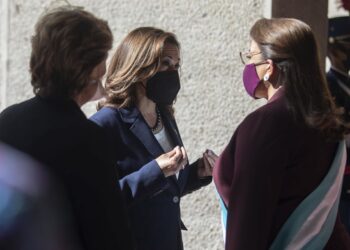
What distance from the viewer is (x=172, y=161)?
3.03 meters

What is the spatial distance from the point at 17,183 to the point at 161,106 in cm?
131

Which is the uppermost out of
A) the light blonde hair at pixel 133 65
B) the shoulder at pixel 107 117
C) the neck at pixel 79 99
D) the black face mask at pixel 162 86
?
the neck at pixel 79 99

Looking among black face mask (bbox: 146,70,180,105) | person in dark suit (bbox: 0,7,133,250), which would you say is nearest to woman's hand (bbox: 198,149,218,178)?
black face mask (bbox: 146,70,180,105)

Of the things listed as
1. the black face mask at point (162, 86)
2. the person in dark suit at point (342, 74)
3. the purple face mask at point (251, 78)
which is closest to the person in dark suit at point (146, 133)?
the black face mask at point (162, 86)

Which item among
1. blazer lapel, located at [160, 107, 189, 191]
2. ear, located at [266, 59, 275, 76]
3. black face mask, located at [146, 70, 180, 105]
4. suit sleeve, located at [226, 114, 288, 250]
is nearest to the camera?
suit sleeve, located at [226, 114, 288, 250]

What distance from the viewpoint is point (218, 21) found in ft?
15.5

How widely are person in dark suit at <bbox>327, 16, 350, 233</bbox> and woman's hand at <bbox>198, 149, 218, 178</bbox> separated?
68cm

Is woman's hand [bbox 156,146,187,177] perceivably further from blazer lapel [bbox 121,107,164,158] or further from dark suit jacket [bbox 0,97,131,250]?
dark suit jacket [bbox 0,97,131,250]

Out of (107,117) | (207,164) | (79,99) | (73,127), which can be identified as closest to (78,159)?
(73,127)

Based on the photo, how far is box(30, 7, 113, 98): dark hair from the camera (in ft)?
7.40

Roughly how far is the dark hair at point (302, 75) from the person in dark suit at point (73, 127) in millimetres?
627

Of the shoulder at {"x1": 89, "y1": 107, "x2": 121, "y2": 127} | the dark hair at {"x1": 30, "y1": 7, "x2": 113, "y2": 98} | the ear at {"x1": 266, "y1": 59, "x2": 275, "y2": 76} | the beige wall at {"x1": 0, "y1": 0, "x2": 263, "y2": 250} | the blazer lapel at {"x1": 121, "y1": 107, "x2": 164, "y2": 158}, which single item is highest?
the dark hair at {"x1": 30, "y1": 7, "x2": 113, "y2": 98}

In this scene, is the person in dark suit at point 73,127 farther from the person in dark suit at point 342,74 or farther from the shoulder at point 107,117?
the person in dark suit at point 342,74

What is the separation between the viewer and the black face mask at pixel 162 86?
319cm
